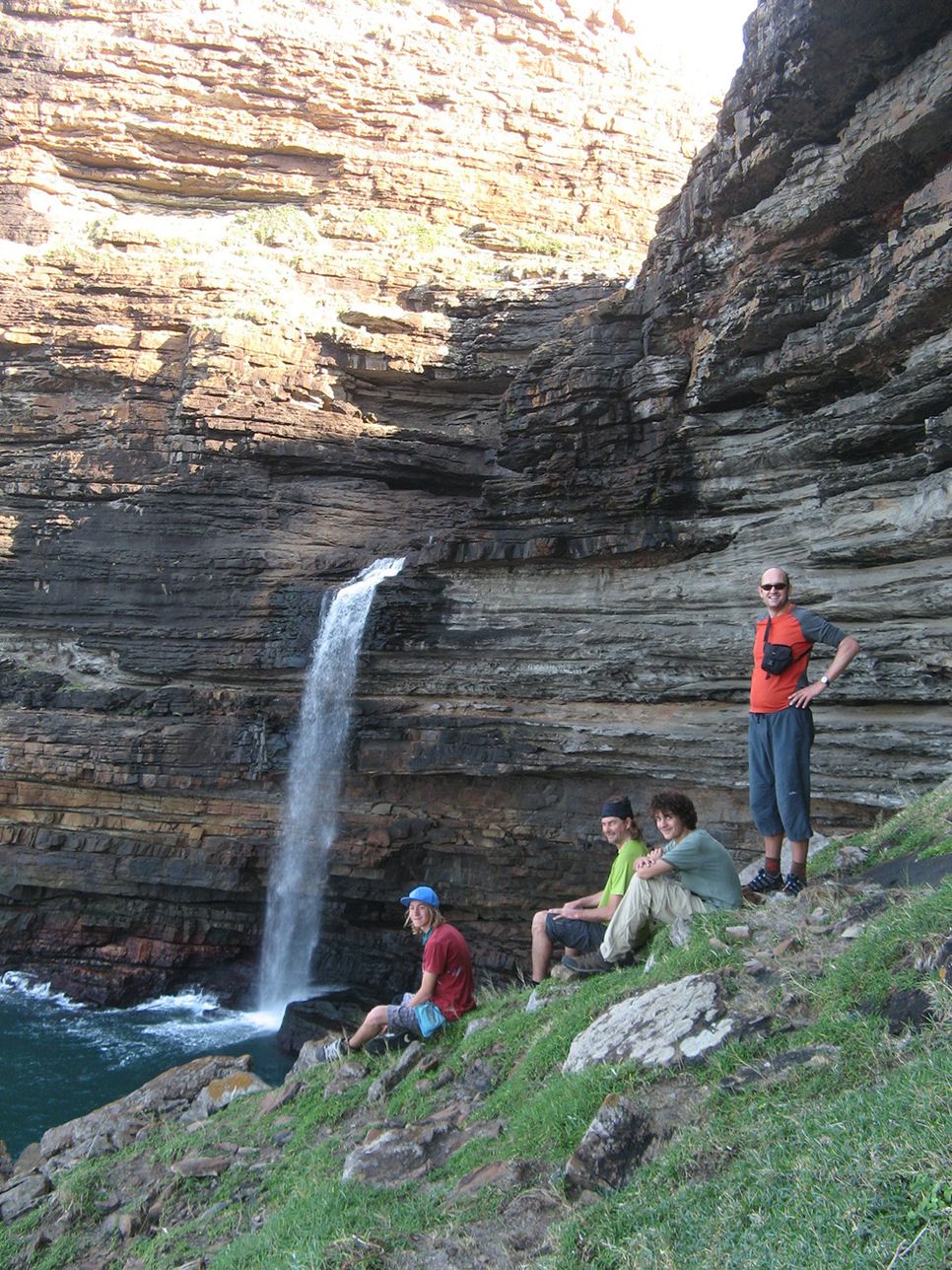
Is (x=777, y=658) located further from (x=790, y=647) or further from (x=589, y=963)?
(x=589, y=963)

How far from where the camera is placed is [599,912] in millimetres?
7152

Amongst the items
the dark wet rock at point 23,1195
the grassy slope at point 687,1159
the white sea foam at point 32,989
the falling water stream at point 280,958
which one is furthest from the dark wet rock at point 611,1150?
the white sea foam at point 32,989

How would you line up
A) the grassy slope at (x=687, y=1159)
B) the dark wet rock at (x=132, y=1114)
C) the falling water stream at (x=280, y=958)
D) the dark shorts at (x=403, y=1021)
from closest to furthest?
the grassy slope at (x=687, y=1159), the dark shorts at (x=403, y=1021), the dark wet rock at (x=132, y=1114), the falling water stream at (x=280, y=958)

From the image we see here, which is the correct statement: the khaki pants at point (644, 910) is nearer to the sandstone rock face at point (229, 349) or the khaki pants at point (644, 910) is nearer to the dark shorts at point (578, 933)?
the dark shorts at point (578, 933)

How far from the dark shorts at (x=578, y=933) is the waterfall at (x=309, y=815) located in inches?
442

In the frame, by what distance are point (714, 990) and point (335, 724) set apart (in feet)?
46.4

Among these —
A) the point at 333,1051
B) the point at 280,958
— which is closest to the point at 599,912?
the point at 333,1051

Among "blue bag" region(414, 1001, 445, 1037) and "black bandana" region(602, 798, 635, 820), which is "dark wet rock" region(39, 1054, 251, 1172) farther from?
"black bandana" region(602, 798, 635, 820)

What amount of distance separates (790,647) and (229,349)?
790 inches

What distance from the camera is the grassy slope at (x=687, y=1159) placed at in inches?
107

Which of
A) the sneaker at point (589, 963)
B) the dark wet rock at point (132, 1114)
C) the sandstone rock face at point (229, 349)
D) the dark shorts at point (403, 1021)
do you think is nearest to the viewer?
the sneaker at point (589, 963)

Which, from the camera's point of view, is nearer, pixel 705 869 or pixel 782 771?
pixel 705 869

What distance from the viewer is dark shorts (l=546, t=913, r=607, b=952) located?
7250 millimetres

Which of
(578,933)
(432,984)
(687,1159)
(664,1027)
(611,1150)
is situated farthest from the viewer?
(432,984)
